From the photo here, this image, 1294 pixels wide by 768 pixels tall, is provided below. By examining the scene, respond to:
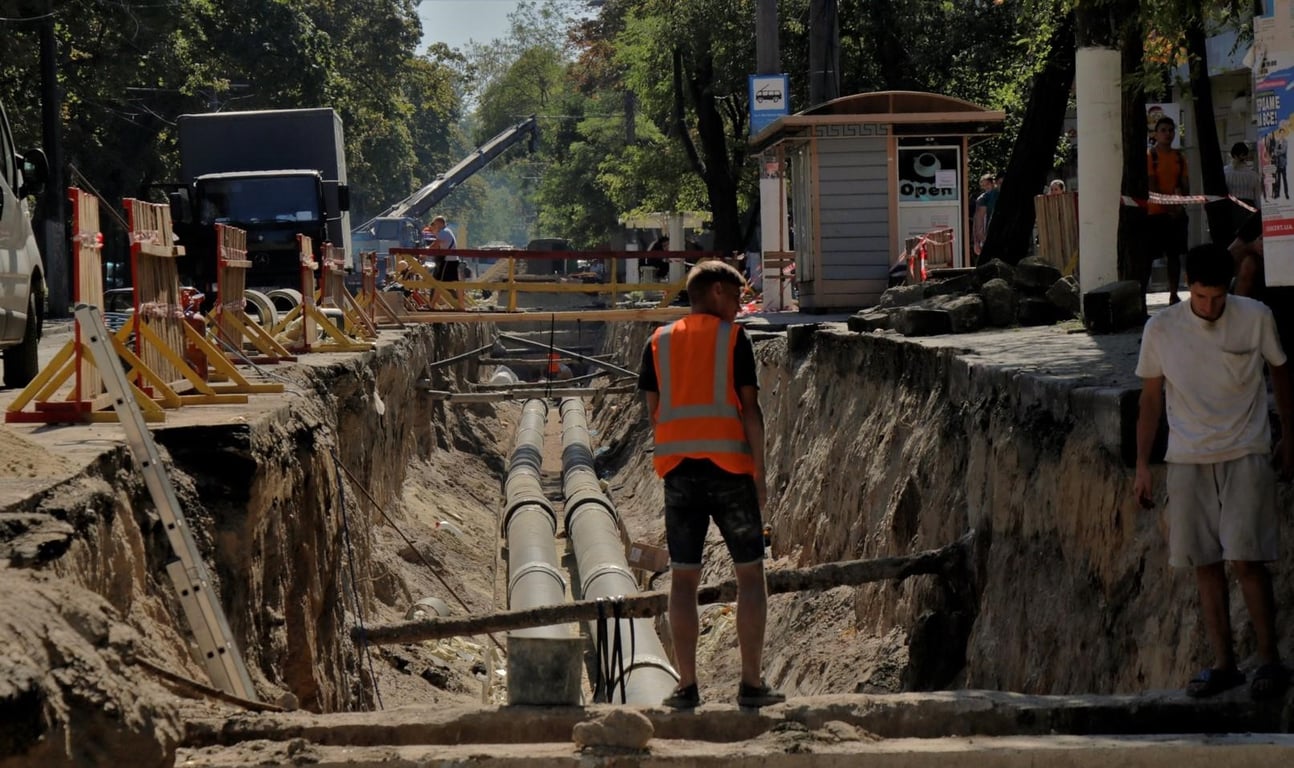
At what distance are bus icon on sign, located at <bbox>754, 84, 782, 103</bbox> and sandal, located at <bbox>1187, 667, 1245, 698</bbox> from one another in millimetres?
19262

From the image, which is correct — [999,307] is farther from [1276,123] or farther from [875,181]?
[875,181]

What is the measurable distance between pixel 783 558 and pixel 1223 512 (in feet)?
32.7

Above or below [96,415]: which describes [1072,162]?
above

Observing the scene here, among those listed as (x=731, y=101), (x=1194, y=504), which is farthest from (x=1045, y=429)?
(x=731, y=101)

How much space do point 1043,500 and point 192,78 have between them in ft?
112

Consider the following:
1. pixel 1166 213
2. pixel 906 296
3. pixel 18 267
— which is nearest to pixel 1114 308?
pixel 1166 213

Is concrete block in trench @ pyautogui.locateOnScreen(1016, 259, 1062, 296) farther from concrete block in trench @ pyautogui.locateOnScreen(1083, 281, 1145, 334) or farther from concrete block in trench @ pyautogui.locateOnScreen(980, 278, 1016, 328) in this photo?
concrete block in trench @ pyautogui.locateOnScreen(1083, 281, 1145, 334)

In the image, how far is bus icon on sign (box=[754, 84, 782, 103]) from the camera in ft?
81.7

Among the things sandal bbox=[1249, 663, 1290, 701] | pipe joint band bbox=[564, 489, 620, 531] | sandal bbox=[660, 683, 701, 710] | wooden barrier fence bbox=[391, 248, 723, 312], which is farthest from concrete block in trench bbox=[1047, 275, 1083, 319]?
A: sandal bbox=[660, 683, 701, 710]

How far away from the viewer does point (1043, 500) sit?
9117 mm

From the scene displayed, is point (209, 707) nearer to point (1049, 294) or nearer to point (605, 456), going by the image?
point (1049, 294)

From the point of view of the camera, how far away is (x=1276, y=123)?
24.2 ft

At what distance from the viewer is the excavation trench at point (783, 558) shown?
5754 millimetres

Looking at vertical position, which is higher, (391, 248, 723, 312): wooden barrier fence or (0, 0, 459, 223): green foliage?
(0, 0, 459, 223): green foliage
